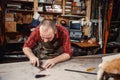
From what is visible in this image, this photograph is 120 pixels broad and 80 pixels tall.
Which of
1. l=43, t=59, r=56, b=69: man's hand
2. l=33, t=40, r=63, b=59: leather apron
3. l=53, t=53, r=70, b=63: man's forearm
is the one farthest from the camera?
l=33, t=40, r=63, b=59: leather apron

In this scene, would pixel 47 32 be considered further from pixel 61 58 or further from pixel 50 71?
pixel 50 71

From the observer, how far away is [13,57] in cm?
423

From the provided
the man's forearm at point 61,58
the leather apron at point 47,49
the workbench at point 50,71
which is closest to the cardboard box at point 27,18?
the leather apron at point 47,49

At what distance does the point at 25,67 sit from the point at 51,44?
67 centimetres

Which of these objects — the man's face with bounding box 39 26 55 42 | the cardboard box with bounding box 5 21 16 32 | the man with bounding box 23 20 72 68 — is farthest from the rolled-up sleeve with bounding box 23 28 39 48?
the cardboard box with bounding box 5 21 16 32

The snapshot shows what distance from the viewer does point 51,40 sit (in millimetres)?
2316

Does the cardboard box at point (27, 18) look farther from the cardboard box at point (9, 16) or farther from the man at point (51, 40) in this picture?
the man at point (51, 40)

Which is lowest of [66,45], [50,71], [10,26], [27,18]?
[50,71]

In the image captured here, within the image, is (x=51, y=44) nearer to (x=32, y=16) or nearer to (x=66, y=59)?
(x=66, y=59)

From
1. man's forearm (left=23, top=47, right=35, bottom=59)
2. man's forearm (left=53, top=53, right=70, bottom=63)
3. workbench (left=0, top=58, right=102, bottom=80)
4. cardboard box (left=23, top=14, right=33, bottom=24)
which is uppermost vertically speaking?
cardboard box (left=23, top=14, right=33, bottom=24)

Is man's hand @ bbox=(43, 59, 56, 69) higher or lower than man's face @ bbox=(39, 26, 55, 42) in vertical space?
lower

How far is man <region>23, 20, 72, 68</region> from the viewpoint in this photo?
2.16 meters

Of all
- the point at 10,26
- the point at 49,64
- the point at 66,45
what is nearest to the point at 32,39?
the point at 66,45

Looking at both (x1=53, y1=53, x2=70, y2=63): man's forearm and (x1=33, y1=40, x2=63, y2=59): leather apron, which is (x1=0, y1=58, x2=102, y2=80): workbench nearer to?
(x1=53, y1=53, x2=70, y2=63): man's forearm
